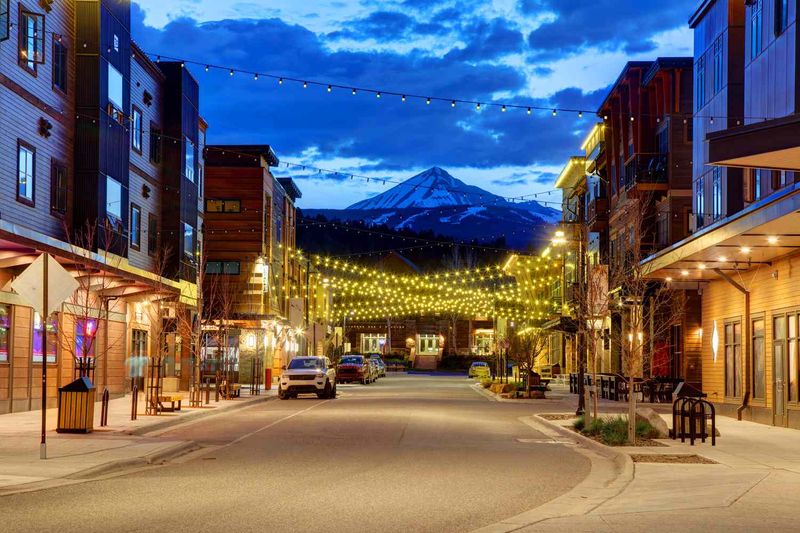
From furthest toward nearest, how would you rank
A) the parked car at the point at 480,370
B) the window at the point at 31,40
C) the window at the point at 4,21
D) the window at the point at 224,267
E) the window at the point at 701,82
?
the parked car at the point at 480,370 → the window at the point at 224,267 → the window at the point at 701,82 → the window at the point at 31,40 → the window at the point at 4,21

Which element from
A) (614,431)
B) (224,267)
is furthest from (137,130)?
(614,431)

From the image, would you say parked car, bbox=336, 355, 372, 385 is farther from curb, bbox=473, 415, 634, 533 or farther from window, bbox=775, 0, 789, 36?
curb, bbox=473, 415, 634, 533

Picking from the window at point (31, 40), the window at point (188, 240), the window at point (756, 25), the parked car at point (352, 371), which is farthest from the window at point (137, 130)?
the parked car at point (352, 371)

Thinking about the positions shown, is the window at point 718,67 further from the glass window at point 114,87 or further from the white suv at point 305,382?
the glass window at point 114,87

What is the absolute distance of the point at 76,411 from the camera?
21.8 metres

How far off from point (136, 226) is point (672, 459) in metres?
29.0

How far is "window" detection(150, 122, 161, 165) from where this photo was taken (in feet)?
148

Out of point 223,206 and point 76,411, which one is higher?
point 223,206

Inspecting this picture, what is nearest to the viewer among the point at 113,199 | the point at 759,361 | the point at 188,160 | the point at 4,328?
the point at 4,328

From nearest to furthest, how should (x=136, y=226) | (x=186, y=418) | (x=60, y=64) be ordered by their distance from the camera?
(x=186, y=418) < (x=60, y=64) < (x=136, y=226)

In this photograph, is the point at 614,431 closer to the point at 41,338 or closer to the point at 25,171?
the point at 41,338

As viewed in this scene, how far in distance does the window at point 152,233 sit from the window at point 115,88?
23.3 ft

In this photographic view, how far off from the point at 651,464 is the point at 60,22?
25059mm

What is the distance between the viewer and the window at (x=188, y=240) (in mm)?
47812
